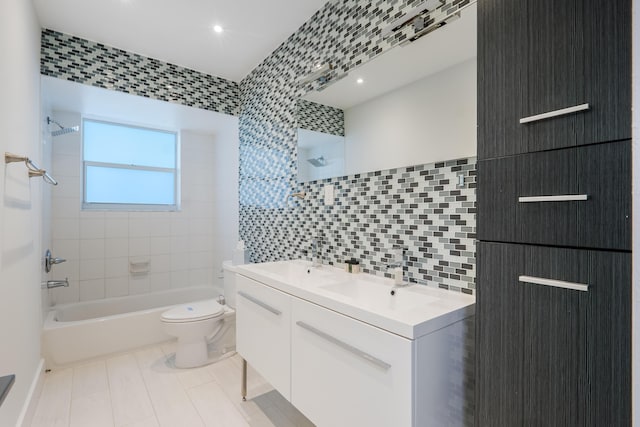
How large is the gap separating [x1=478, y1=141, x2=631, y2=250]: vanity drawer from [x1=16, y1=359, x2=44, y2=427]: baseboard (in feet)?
7.97

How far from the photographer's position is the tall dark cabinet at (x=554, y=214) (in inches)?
26.8

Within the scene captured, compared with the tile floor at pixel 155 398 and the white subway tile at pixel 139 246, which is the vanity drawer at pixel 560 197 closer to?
the tile floor at pixel 155 398

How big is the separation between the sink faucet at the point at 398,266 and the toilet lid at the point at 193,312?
1612 mm

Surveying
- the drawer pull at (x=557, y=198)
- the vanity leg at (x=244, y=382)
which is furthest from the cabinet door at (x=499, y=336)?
the vanity leg at (x=244, y=382)

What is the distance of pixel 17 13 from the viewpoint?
1.61m

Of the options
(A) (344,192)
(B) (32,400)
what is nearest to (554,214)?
(A) (344,192)

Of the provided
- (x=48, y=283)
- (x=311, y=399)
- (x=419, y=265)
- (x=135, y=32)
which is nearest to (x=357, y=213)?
(x=419, y=265)

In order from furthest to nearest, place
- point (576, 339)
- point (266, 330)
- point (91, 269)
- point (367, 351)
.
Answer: point (91, 269) → point (266, 330) → point (367, 351) → point (576, 339)

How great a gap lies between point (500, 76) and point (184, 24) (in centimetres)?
232

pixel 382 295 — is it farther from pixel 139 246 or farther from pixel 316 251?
pixel 139 246

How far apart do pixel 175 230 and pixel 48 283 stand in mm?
1358

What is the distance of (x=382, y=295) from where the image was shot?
154cm

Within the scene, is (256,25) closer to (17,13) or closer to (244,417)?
(17,13)

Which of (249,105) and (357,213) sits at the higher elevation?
(249,105)
